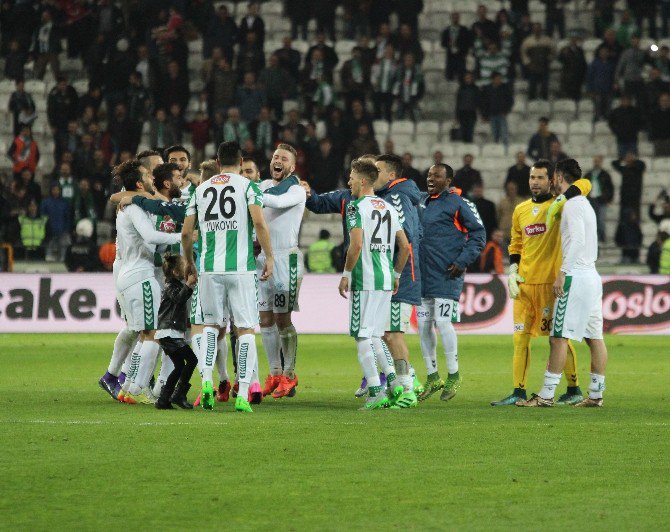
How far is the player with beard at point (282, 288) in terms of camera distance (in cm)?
1201

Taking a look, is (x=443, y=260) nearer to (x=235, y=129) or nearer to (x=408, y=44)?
(x=235, y=129)

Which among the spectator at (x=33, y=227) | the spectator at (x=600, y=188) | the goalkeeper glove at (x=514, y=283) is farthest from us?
the spectator at (x=600, y=188)

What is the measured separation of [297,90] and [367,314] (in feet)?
57.1

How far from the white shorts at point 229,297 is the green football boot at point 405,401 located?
4.48ft

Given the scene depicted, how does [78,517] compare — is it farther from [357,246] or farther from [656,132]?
[656,132]

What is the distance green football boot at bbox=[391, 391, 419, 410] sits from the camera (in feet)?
36.8

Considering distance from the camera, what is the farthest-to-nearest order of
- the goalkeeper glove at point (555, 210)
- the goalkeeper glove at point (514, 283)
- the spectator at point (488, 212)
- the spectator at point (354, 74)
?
the spectator at point (354, 74)
the spectator at point (488, 212)
the goalkeeper glove at point (514, 283)
the goalkeeper glove at point (555, 210)

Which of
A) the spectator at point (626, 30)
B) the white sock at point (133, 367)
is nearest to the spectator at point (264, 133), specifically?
the spectator at point (626, 30)

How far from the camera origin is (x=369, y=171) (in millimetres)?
10867

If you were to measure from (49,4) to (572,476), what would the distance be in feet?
80.0

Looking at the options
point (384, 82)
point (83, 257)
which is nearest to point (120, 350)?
point (83, 257)

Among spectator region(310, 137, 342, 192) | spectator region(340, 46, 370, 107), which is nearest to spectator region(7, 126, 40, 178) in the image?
spectator region(310, 137, 342, 192)

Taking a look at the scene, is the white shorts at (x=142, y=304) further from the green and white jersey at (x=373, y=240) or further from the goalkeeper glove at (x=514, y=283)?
the goalkeeper glove at (x=514, y=283)

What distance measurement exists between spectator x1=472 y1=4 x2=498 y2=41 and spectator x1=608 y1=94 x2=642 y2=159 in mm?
2814
